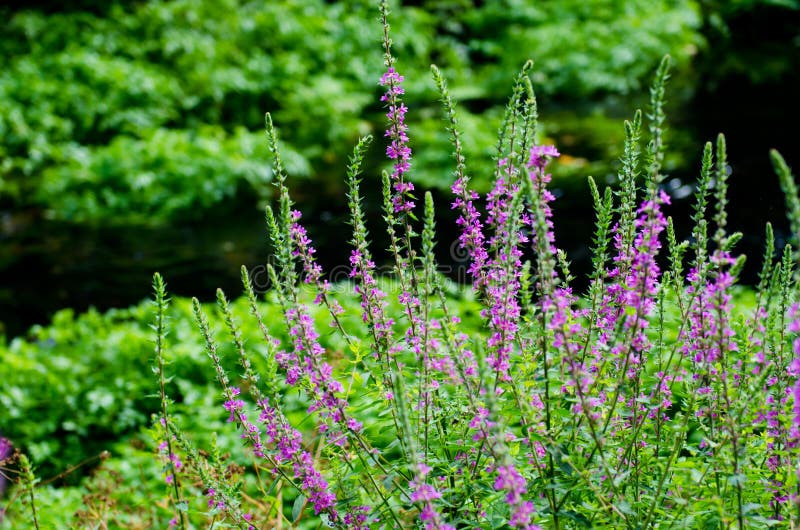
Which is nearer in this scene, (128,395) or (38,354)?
(128,395)

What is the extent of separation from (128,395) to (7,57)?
1049 cm

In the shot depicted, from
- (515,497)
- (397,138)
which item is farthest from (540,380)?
(397,138)

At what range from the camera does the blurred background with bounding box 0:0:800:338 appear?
9.45 m

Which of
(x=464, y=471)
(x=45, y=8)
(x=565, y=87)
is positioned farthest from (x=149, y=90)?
(x=464, y=471)

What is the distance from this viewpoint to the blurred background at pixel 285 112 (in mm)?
9453

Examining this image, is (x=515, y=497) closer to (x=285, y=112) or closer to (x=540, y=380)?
(x=540, y=380)

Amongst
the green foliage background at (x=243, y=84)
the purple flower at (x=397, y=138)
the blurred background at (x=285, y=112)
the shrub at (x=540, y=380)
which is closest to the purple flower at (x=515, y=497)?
the shrub at (x=540, y=380)

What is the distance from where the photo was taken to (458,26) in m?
17.8

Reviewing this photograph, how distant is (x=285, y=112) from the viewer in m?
12.7

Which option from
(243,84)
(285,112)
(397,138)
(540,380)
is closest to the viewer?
(540,380)

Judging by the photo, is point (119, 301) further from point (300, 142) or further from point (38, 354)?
point (300, 142)

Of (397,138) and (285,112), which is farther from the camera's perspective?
(285,112)

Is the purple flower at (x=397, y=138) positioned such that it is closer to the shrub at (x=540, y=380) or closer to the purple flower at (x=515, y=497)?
the shrub at (x=540, y=380)

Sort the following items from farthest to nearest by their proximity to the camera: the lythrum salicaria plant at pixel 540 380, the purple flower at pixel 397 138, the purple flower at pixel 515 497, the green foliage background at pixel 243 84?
the green foliage background at pixel 243 84 → the purple flower at pixel 397 138 → the lythrum salicaria plant at pixel 540 380 → the purple flower at pixel 515 497
